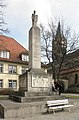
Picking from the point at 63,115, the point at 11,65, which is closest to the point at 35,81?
the point at 63,115

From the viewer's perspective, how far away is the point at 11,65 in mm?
42531

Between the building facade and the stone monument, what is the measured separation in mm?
25015

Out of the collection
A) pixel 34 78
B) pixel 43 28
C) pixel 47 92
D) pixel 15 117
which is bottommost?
pixel 15 117

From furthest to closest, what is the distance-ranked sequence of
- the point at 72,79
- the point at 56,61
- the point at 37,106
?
the point at 72,79, the point at 56,61, the point at 37,106

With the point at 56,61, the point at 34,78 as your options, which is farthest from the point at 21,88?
the point at 56,61

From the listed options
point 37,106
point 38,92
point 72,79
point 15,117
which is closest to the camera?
point 15,117

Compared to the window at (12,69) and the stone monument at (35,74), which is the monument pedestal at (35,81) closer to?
the stone monument at (35,74)

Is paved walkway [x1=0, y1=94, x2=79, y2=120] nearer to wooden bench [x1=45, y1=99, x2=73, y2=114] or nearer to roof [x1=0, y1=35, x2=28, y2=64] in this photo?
wooden bench [x1=45, y1=99, x2=73, y2=114]

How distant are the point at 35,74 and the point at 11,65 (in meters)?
28.7

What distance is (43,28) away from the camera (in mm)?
35844

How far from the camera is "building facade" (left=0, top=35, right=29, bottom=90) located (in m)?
41.2

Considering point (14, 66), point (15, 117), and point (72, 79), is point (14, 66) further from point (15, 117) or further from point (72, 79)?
point (15, 117)

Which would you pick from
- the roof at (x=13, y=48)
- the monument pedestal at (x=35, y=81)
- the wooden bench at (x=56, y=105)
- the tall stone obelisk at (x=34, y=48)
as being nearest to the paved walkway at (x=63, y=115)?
the wooden bench at (x=56, y=105)

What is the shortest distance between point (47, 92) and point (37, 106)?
349 centimetres
